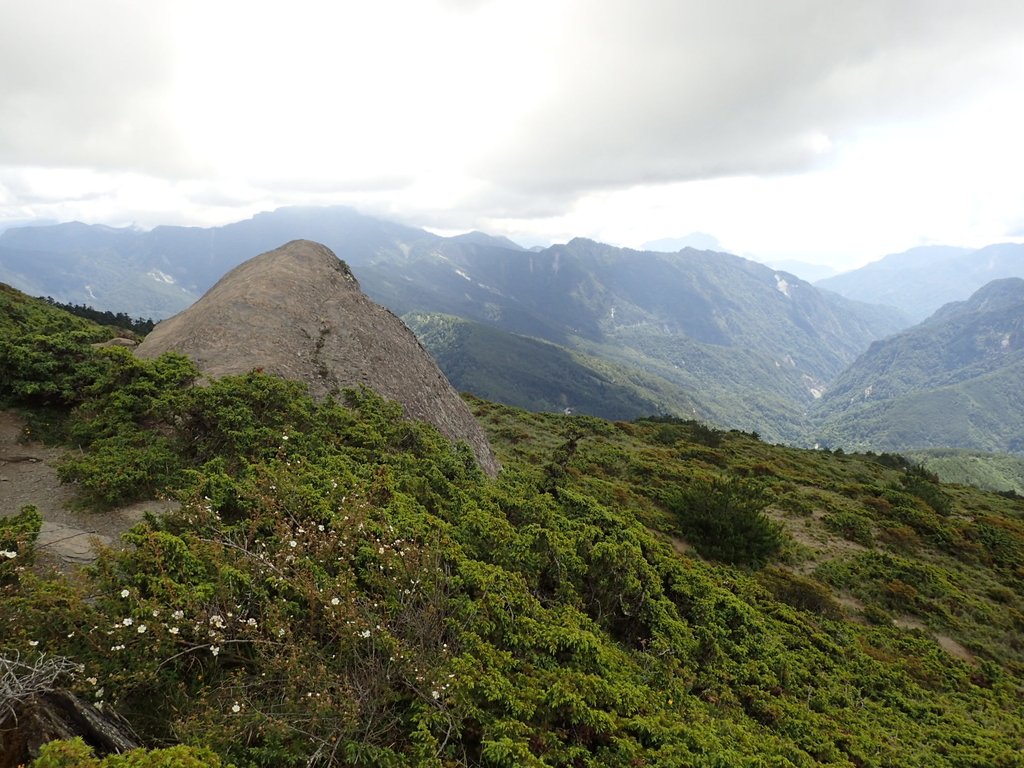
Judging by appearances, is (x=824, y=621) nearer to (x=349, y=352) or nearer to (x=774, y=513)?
(x=774, y=513)

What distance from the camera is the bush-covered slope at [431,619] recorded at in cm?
517

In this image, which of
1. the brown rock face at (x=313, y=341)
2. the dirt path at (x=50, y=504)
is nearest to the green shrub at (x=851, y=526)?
the brown rock face at (x=313, y=341)

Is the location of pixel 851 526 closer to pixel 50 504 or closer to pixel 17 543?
pixel 17 543

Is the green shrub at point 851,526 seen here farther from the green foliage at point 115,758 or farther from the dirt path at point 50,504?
the dirt path at point 50,504

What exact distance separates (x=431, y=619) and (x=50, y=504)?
25.6 ft

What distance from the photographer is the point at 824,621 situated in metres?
14.4

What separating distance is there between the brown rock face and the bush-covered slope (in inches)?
78.3

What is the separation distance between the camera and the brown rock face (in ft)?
47.2

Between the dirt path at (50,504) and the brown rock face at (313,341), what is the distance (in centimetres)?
395

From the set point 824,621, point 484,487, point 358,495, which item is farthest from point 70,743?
point 824,621

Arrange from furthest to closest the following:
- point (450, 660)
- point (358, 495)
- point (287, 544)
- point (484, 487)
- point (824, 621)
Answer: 1. point (824, 621)
2. point (484, 487)
3. point (358, 495)
4. point (287, 544)
5. point (450, 660)

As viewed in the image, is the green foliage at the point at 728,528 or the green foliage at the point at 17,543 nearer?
the green foliage at the point at 17,543

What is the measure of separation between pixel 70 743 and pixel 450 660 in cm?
374

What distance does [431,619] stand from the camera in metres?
6.71
